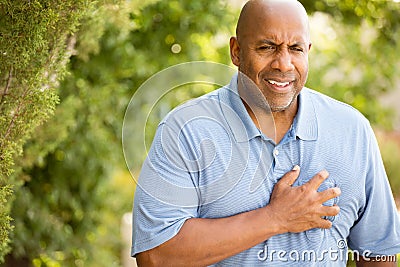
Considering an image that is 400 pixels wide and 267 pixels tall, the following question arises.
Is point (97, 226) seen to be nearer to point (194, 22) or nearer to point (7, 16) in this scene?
point (194, 22)

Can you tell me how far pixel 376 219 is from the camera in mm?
2258

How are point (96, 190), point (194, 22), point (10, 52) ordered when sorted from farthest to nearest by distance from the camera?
point (96, 190) → point (194, 22) → point (10, 52)

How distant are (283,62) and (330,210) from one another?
47cm

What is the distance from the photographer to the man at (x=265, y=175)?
2039 mm

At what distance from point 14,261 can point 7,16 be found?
2404mm

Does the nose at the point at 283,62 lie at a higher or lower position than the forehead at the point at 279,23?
lower

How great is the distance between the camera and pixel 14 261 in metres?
4.12

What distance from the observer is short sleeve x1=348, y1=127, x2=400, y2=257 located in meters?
2.24

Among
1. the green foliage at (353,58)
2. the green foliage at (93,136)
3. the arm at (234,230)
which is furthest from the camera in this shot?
the green foliage at (353,58)

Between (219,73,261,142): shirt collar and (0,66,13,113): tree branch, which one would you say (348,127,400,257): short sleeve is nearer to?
(219,73,261,142): shirt collar

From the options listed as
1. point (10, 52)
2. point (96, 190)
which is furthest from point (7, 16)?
A: point (96, 190)

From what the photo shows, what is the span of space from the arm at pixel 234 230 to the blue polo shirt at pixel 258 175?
0.04 m

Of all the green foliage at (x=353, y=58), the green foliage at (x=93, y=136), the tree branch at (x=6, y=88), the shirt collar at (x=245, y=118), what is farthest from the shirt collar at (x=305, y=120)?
the green foliage at (x=353, y=58)

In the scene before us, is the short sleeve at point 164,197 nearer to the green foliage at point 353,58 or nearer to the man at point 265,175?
the man at point 265,175
